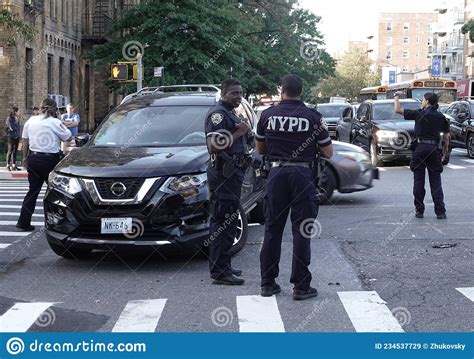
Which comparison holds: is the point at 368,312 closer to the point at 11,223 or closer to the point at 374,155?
the point at 11,223

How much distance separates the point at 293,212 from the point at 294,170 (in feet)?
1.27

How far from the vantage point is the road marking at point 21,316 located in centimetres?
576

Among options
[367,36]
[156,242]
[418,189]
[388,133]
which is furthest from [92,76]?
[367,36]

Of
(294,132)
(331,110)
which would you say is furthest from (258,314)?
(331,110)

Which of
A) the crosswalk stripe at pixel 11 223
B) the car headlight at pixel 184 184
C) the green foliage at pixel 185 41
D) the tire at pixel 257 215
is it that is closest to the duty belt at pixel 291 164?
the car headlight at pixel 184 184

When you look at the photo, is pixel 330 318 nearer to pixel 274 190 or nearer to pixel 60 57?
pixel 274 190

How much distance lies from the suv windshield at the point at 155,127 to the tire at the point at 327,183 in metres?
3.84

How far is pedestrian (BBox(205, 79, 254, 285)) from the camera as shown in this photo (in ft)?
22.5

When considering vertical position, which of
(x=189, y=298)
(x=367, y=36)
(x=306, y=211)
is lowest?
(x=189, y=298)

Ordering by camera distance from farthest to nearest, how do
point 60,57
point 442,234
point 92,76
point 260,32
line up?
1. point 260,32
2. point 92,76
3. point 60,57
4. point 442,234

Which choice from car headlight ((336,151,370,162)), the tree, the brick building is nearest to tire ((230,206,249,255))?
car headlight ((336,151,370,162))

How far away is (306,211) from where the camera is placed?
20.9 feet

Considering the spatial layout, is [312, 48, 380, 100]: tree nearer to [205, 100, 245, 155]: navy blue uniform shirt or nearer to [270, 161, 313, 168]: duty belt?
[205, 100, 245, 155]: navy blue uniform shirt

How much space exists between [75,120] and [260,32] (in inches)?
1080
